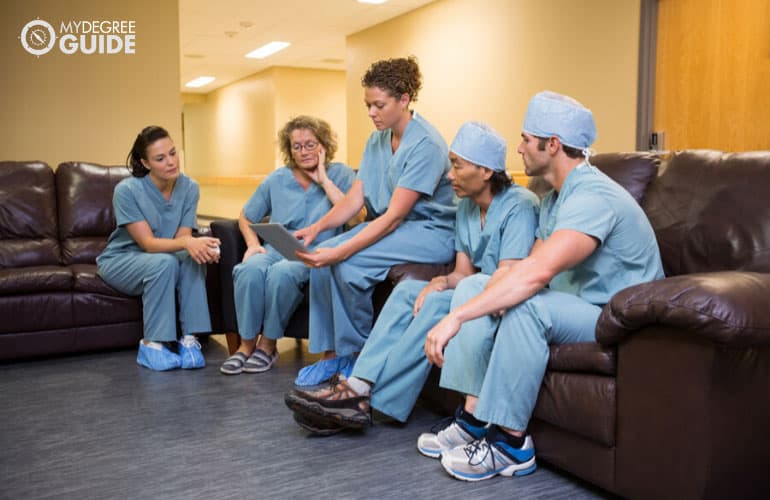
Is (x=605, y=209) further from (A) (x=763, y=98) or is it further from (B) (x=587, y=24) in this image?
(B) (x=587, y=24)

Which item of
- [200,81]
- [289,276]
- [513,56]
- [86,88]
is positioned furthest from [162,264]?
[200,81]

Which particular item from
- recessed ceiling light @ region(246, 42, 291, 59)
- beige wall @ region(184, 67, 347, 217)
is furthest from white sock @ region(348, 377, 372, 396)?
recessed ceiling light @ region(246, 42, 291, 59)

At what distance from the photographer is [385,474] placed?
1.89 metres

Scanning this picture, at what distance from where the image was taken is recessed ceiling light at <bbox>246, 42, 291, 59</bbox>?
9.09 meters

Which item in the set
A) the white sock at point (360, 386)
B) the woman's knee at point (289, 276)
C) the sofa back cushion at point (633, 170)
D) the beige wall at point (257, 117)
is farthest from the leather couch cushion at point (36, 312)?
the beige wall at point (257, 117)

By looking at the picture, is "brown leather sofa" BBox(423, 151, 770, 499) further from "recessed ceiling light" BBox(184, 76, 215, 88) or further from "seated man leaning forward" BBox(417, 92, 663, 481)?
"recessed ceiling light" BBox(184, 76, 215, 88)

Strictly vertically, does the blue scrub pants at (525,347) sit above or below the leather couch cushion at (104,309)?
above

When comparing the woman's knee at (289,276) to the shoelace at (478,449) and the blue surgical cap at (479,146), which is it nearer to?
the blue surgical cap at (479,146)

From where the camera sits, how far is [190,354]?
119 inches

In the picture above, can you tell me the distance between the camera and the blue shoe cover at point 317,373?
271 cm

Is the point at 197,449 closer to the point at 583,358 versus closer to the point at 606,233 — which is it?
the point at 583,358

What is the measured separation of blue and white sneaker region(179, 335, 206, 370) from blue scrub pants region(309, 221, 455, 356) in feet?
2.14

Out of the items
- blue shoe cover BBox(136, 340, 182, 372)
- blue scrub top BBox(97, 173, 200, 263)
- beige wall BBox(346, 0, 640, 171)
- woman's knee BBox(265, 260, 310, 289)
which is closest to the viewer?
woman's knee BBox(265, 260, 310, 289)

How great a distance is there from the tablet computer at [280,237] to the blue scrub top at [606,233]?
1.03m
